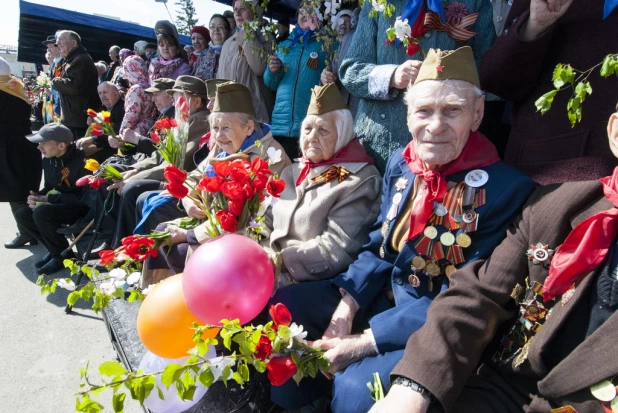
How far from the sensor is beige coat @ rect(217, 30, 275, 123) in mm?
4277

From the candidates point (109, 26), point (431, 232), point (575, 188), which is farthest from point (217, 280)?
point (109, 26)

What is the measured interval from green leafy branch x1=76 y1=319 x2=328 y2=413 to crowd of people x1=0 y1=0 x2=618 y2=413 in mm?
230

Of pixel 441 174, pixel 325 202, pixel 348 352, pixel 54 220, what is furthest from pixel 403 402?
pixel 54 220

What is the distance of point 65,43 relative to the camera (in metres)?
5.77

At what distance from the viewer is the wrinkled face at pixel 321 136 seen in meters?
2.38

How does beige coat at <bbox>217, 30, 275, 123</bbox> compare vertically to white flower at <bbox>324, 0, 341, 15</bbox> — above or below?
below

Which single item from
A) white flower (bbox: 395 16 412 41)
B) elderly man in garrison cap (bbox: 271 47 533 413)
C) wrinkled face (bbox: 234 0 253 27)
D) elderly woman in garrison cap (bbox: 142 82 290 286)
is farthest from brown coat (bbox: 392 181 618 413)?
wrinkled face (bbox: 234 0 253 27)

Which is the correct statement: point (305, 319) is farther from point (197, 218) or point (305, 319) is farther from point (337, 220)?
point (197, 218)

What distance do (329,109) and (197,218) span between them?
45.4 inches

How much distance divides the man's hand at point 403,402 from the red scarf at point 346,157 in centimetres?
131

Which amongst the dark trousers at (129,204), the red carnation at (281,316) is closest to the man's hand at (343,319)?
the red carnation at (281,316)

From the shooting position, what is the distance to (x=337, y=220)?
7.28 feet

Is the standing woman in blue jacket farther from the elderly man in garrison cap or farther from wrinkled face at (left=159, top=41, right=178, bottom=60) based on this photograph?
wrinkled face at (left=159, top=41, right=178, bottom=60)

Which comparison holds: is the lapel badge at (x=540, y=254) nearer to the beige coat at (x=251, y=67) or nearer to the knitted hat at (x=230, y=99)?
the knitted hat at (x=230, y=99)
